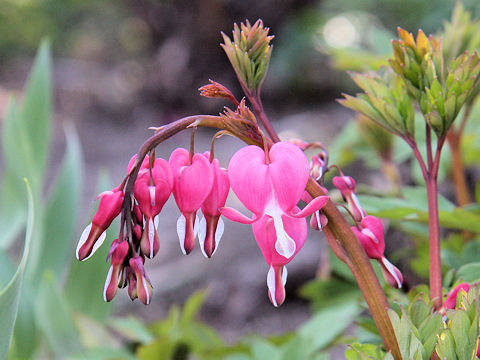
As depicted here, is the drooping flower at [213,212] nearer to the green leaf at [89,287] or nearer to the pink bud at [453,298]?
the pink bud at [453,298]

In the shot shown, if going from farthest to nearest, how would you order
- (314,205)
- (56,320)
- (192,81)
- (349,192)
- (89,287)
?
(192,81) → (89,287) → (56,320) → (349,192) → (314,205)

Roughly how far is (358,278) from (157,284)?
1.75 m

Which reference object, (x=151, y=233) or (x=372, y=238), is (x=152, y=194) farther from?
(x=372, y=238)

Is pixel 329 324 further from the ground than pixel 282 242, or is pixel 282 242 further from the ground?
pixel 282 242

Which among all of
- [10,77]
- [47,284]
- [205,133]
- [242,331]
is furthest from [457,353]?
[10,77]

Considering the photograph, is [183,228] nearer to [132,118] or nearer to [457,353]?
[457,353]

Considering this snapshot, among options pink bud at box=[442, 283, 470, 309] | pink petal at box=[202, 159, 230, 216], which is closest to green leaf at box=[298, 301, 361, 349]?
pink bud at box=[442, 283, 470, 309]

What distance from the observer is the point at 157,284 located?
2.12m

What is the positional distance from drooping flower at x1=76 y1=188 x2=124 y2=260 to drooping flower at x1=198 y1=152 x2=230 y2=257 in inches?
3.2

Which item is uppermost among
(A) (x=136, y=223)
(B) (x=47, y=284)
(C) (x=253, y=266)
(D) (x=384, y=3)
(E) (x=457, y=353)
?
(D) (x=384, y=3)

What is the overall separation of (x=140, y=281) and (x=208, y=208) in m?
0.09

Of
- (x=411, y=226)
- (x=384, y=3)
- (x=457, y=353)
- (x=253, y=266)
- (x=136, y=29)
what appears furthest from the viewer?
(x=136, y=29)

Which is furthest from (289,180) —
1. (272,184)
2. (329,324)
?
(329,324)

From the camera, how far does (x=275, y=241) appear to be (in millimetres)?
420
